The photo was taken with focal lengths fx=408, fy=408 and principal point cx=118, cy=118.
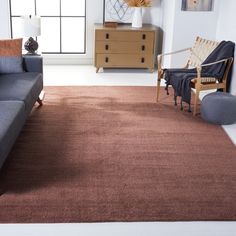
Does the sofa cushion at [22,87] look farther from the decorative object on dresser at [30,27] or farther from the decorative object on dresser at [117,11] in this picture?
the decorative object on dresser at [117,11]

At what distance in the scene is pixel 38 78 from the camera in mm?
4492

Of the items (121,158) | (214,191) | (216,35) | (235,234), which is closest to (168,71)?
(216,35)

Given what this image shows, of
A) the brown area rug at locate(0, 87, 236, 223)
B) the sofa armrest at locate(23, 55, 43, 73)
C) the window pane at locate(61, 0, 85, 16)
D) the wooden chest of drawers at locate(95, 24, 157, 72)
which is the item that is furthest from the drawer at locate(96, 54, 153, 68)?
the sofa armrest at locate(23, 55, 43, 73)

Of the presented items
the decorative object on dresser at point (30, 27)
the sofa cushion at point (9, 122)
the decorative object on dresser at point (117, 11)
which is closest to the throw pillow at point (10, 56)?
the decorative object on dresser at point (30, 27)

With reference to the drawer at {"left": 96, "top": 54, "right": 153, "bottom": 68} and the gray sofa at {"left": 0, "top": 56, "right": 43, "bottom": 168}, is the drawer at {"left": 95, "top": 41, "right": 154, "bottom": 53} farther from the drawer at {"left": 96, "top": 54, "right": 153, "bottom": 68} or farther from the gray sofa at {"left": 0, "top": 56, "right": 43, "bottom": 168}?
the gray sofa at {"left": 0, "top": 56, "right": 43, "bottom": 168}

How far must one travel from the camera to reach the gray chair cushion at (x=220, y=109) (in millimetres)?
4266

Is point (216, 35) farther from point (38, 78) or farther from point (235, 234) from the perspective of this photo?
point (235, 234)

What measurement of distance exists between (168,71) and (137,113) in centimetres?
77

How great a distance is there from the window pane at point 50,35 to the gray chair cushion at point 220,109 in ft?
11.9

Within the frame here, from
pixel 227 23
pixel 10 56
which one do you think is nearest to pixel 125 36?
pixel 227 23

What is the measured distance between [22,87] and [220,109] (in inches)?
80.2

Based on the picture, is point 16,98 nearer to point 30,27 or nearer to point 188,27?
point 30,27

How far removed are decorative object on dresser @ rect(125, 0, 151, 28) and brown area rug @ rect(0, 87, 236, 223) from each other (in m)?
2.21

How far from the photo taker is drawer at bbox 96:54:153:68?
21.5ft
